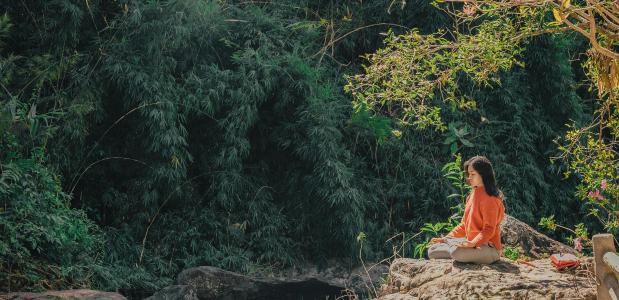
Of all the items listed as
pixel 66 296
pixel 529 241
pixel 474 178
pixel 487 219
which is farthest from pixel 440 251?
pixel 66 296

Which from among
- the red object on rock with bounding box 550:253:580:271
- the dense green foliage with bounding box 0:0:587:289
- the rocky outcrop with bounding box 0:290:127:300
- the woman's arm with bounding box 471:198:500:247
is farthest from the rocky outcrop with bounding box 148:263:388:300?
the red object on rock with bounding box 550:253:580:271

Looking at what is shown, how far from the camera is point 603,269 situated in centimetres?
420

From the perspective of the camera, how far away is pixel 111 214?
851 centimetres

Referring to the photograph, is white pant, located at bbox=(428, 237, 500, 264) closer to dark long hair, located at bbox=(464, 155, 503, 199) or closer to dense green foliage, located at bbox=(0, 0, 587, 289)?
dark long hair, located at bbox=(464, 155, 503, 199)

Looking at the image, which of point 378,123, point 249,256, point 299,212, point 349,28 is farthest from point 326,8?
point 249,256

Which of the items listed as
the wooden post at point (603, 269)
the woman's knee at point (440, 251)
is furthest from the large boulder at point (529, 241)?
the wooden post at point (603, 269)

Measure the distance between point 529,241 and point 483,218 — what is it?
1.29m

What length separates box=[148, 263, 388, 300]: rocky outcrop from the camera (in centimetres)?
768

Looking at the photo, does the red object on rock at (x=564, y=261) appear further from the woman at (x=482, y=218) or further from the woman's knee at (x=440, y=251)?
the woman's knee at (x=440, y=251)

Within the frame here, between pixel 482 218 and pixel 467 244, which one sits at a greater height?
pixel 482 218

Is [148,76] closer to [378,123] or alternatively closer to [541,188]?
[378,123]

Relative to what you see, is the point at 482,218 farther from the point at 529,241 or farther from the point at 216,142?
the point at 216,142

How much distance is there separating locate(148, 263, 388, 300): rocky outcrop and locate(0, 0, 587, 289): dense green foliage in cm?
18

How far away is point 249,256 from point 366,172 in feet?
6.09
